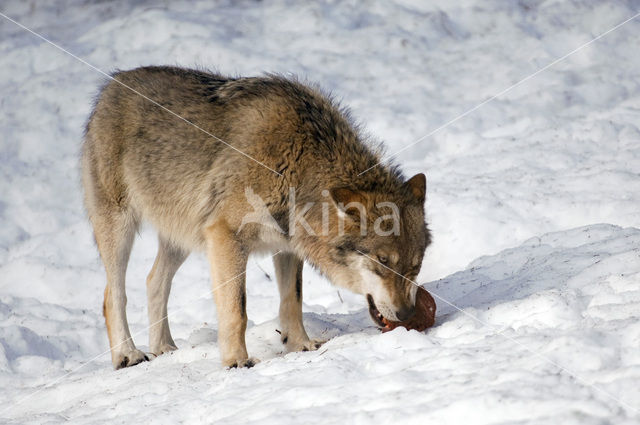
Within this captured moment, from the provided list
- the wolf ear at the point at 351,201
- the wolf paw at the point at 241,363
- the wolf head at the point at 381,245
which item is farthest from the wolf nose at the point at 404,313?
the wolf paw at the point at 241,363

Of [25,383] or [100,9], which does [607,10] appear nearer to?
[100,9]

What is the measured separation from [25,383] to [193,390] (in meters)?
2.13

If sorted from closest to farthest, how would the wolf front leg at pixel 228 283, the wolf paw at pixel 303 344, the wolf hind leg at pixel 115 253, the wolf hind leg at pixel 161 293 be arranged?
the wolf front leg at pixel 228 283 < the wolf paw at pixel 303 344 < the wolf hind leg at pixel 115 253 < the wolf hind leg at pixel 161 293

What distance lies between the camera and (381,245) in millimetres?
4734

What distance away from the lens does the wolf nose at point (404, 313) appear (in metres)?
4.57

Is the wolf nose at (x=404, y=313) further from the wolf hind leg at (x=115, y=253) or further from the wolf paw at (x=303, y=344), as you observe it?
the wolf hind leg at (x=115, y=253)

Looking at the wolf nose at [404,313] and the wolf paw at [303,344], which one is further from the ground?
the wolf nose at [404,313]

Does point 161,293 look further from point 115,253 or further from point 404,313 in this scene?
point 404,313

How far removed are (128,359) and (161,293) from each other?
800 millimetres

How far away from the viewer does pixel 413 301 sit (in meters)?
4.64

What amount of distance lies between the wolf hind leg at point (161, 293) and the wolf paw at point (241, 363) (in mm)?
1348

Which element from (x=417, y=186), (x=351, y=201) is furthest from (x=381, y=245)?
(x=417, y=186)

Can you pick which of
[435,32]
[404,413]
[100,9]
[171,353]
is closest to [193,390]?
[171,353]

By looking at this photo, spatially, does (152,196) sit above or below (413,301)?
above
